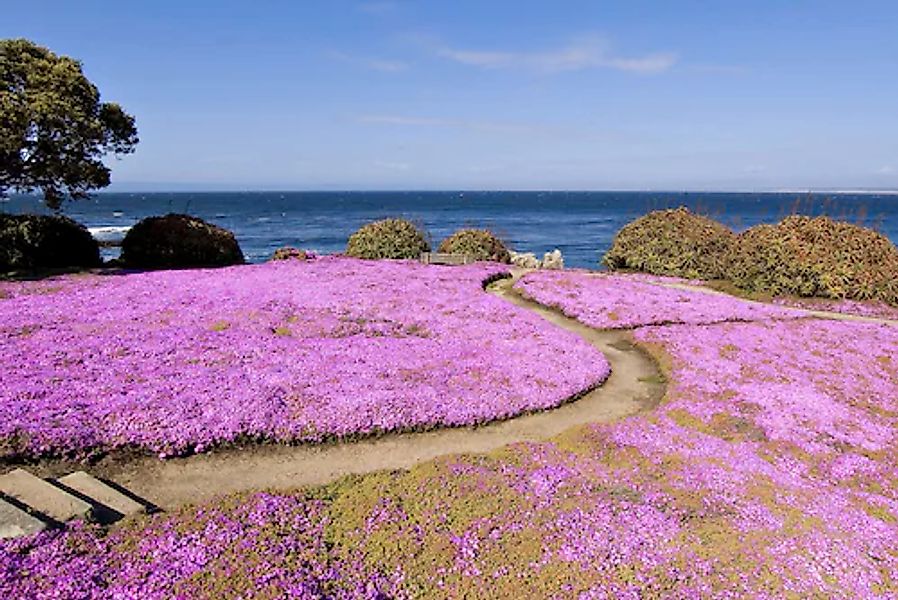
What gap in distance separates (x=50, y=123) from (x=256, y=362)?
17582mm

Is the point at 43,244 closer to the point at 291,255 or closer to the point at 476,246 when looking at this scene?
the point at 291,255

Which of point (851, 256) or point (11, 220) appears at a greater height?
point (11, 220)

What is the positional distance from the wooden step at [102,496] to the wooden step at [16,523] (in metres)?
0.77

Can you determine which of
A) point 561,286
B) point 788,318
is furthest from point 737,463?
point 561,286

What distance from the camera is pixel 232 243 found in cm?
3472

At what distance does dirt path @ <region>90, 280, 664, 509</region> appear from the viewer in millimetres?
9891

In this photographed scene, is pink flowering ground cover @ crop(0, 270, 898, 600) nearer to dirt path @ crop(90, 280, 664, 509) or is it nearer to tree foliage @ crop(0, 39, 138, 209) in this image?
dirt path @ crop(90, 280, 664, 509)

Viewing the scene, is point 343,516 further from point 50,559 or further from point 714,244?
point 714,244

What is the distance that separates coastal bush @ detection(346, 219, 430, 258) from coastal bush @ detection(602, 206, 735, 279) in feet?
43.1

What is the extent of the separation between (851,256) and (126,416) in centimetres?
3103

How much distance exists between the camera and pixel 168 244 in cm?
3262

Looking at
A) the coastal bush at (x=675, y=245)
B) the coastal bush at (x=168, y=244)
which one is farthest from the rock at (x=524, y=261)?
the coastal bush at (x=168, y=244)

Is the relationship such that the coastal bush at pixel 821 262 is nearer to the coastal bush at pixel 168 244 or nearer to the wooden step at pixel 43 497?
the coastal bush at pixel 168 244

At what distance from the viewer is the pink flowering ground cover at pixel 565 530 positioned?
7418 mm
